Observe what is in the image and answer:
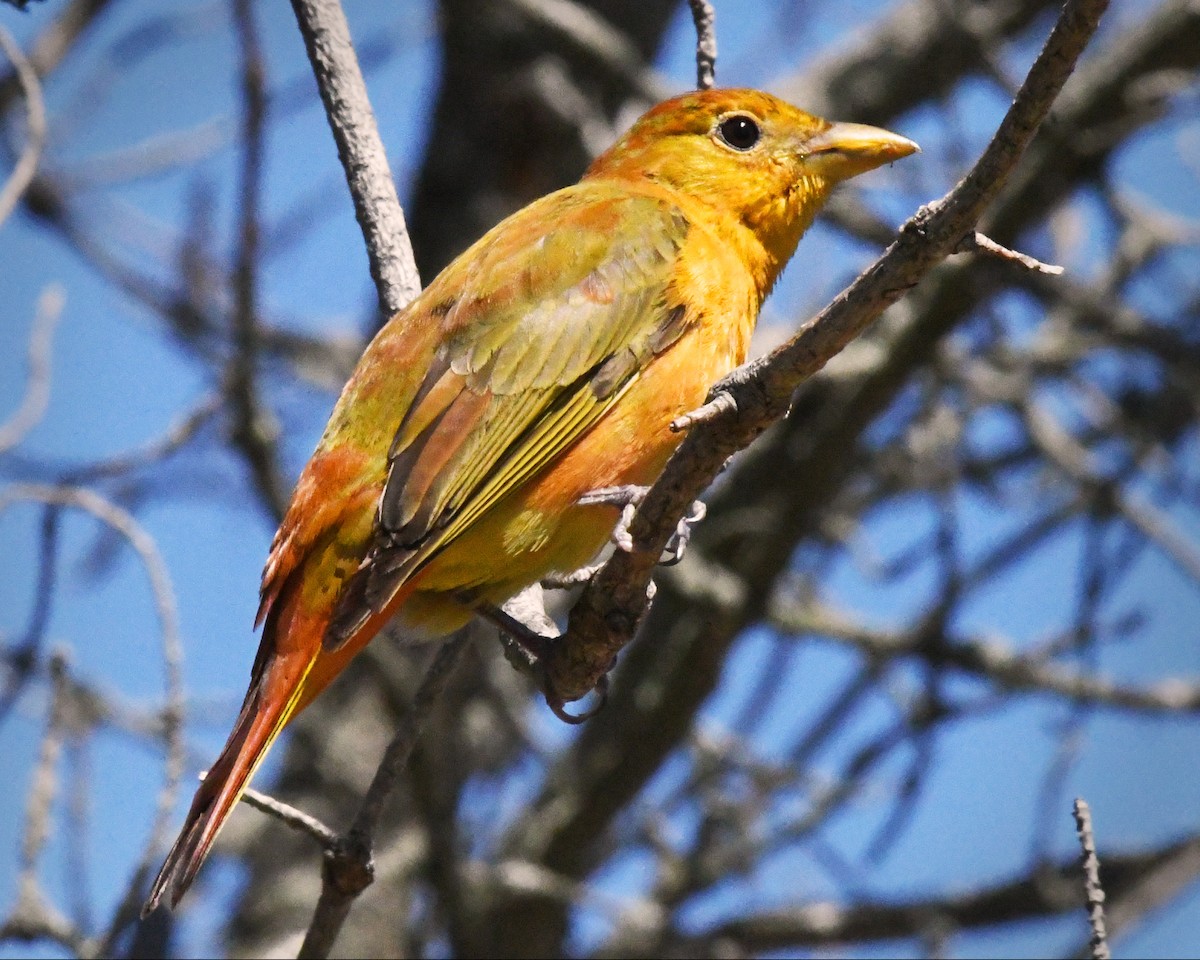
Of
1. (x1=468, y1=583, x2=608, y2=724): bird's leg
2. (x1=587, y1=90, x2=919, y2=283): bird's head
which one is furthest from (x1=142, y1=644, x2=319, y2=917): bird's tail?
(x1=587, y1=90, x2=919, y2=283): bird's head

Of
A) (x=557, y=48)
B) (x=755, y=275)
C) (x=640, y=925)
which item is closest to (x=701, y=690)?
(x=640, y=925)

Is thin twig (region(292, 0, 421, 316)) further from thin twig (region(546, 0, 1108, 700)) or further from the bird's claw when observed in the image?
thin twig (region(546, 0, 1108, 700))

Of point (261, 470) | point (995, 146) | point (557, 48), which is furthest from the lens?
point (557, 48)

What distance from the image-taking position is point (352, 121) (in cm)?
363

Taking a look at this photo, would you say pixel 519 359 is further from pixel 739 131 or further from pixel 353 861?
pixel 353 861

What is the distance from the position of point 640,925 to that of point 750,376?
2.83 metres

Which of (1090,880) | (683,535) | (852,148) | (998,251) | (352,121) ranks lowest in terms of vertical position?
(1090,880)

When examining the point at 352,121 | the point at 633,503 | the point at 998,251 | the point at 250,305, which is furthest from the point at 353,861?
the point at 250,305

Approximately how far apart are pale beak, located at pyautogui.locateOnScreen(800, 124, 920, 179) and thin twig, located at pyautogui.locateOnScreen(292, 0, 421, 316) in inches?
44.1

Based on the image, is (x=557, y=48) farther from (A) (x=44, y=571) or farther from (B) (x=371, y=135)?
(A) (x=44, y=571)

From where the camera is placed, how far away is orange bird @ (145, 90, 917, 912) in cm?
310

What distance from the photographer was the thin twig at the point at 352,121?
11.9 feet

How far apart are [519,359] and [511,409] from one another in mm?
139

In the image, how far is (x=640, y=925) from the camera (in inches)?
189
